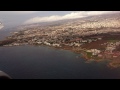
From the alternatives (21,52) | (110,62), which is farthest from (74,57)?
(21,52)

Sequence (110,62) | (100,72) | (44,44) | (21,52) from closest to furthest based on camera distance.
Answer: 1. (100,72)
2. (110,62)
3. (21,52)
4. (44,44)

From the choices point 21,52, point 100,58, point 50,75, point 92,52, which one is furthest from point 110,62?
point 21,52
